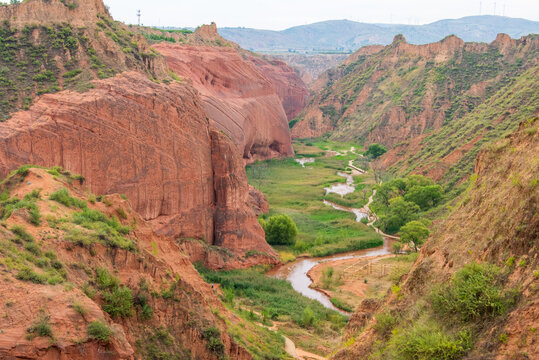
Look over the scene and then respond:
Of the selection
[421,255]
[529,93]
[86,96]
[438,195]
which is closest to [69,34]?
[86,96]

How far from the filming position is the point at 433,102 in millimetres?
87312

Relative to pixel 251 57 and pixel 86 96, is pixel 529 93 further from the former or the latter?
pixel 251 57

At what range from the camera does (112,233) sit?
16.3 m

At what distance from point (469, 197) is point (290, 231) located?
26853 millimetres

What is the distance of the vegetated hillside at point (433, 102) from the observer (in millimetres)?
58812

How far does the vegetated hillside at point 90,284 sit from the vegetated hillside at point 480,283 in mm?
5139

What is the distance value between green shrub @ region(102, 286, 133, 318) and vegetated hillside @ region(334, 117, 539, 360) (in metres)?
6.45

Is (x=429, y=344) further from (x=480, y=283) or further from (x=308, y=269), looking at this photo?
(x=308, y=269)

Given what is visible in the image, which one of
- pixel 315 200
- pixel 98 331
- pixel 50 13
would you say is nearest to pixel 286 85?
pixel 315 200

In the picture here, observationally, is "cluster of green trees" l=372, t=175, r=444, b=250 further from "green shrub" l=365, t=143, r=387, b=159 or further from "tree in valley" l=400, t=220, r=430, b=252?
"green shrub" l=365, t=143, r=387, b=159

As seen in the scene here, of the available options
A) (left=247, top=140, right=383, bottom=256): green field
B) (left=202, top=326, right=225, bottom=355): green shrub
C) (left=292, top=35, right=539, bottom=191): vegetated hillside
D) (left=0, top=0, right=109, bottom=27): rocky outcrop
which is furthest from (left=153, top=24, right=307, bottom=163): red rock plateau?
(left=202, top=326, right=225, bottom=355): green shrub

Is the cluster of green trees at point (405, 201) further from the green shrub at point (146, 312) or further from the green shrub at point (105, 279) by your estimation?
the green shrub at point (105, 279)

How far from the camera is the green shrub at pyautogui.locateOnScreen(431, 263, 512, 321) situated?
1113cm

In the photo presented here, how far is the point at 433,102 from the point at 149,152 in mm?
66631
